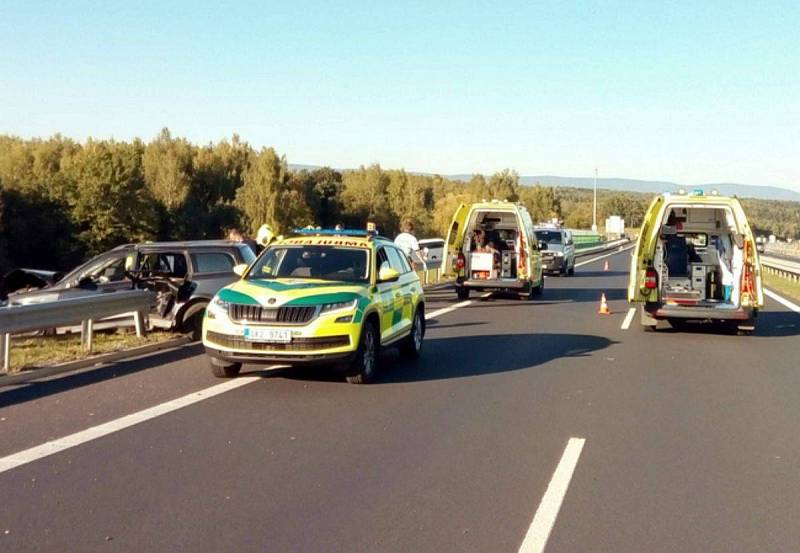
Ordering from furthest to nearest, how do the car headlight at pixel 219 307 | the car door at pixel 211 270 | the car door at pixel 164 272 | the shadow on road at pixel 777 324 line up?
1. the shadow on road at pixel 777 324
2. the car door at pixel 164 272
3. the car door at pixel 211 270
4. the car headlight at pixel 219 307

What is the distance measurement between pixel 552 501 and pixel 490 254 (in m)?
17.0

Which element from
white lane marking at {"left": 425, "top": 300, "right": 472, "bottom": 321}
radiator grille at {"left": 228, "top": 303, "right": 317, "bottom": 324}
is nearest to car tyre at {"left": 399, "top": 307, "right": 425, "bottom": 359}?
radiator grille at {"left": 228, "top": 303, "right": 317, "bottom": 324}

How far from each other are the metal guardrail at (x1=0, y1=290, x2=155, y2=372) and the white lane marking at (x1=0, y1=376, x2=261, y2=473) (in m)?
2.42

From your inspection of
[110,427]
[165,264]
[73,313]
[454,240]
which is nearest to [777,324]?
[454,240]

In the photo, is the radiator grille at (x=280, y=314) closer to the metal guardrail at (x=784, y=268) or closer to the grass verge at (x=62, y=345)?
the grass verge at (x=62, y=345)

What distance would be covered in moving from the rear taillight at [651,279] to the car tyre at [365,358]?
22.6ft

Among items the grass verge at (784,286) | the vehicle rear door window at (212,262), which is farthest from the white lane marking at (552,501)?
the grass verge at (784,286)

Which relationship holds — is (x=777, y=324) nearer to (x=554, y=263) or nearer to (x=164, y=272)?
(x=164, y=272)

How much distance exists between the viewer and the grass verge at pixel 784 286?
1097 inches

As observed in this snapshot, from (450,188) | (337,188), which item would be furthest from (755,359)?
(450,188)

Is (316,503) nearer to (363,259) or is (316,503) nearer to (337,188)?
(363,259)

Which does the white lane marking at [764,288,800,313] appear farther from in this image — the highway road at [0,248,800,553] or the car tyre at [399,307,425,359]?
the car tyre at [399,307,425,359]

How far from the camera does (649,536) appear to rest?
5.61 meters

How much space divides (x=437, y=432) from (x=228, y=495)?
2.51 metres
